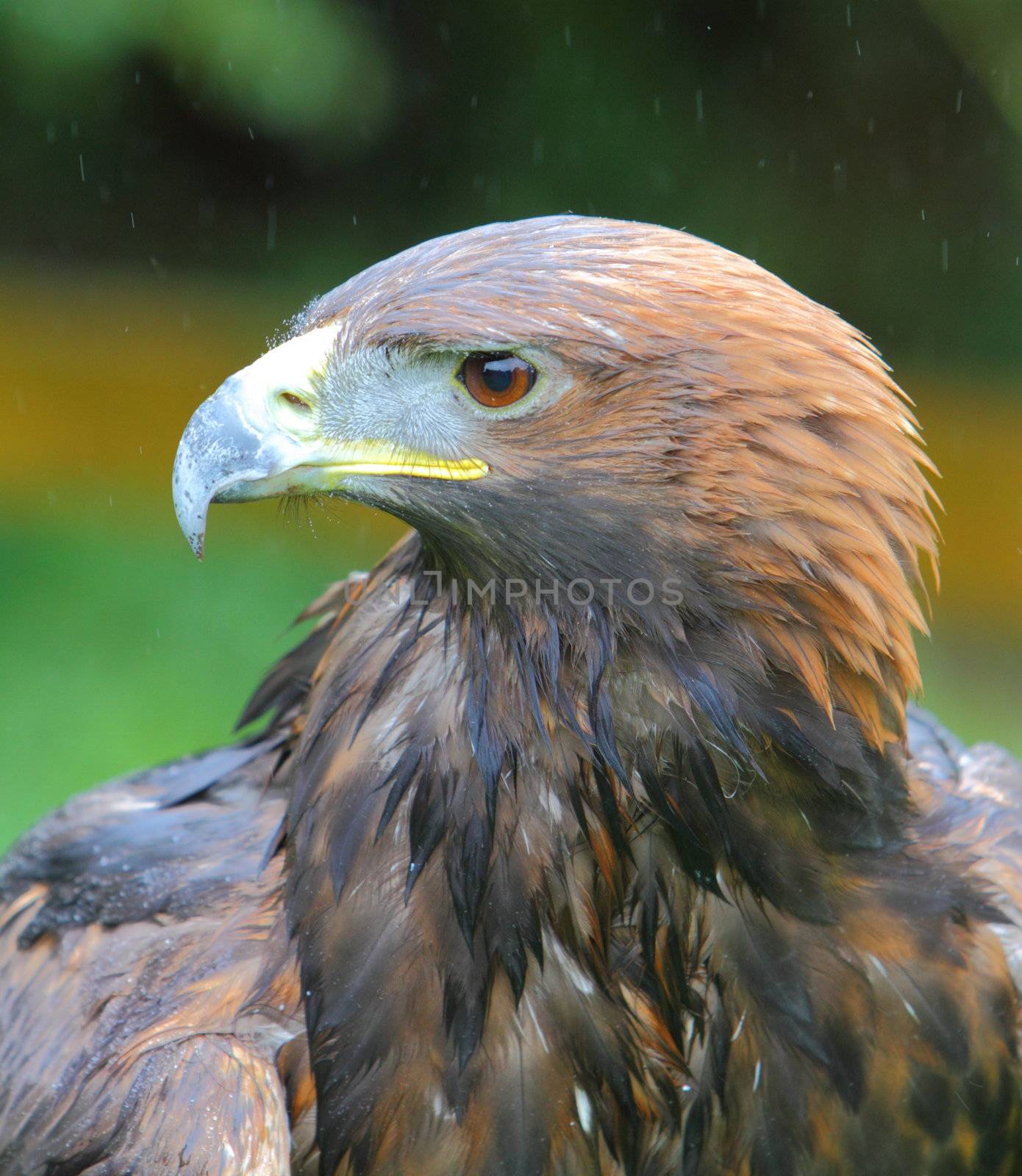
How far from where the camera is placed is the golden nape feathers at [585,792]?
6.77 feet

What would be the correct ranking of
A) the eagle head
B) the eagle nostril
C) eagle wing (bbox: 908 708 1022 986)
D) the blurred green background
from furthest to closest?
the blurred green background < eagle wing (bbox: 908 708 1022 986) < the eagle nostril < the eagle head

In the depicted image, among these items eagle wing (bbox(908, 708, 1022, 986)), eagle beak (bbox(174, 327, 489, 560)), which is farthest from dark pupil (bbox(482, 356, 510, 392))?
eagle wing (bbox(908, 708, 1022, 986))

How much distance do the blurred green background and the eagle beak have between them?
172 inches

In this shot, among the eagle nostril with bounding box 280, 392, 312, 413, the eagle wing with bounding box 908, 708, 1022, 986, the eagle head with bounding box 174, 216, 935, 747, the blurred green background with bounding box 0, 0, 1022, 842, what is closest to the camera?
the eagle head with bounding box 174, 216, 935, 747

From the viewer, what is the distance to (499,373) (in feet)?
6.79

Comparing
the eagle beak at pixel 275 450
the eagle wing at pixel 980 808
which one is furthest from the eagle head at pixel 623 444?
the eagle wing at pixel 980 808

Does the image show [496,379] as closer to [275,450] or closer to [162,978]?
[275,450]

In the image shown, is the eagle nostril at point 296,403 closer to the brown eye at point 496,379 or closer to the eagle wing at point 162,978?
the brown eye at point 496,379

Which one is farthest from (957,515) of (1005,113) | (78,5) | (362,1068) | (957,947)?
(362,1068)

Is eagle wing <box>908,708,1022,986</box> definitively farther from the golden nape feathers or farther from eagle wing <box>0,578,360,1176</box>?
eagle wing <box>0,578,360,1176</box>

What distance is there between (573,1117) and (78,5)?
5.49 m

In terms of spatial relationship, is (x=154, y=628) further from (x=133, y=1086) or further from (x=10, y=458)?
(x=133, y=1086)

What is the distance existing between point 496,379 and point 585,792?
2.01 ft

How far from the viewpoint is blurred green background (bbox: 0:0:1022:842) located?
670 cm
